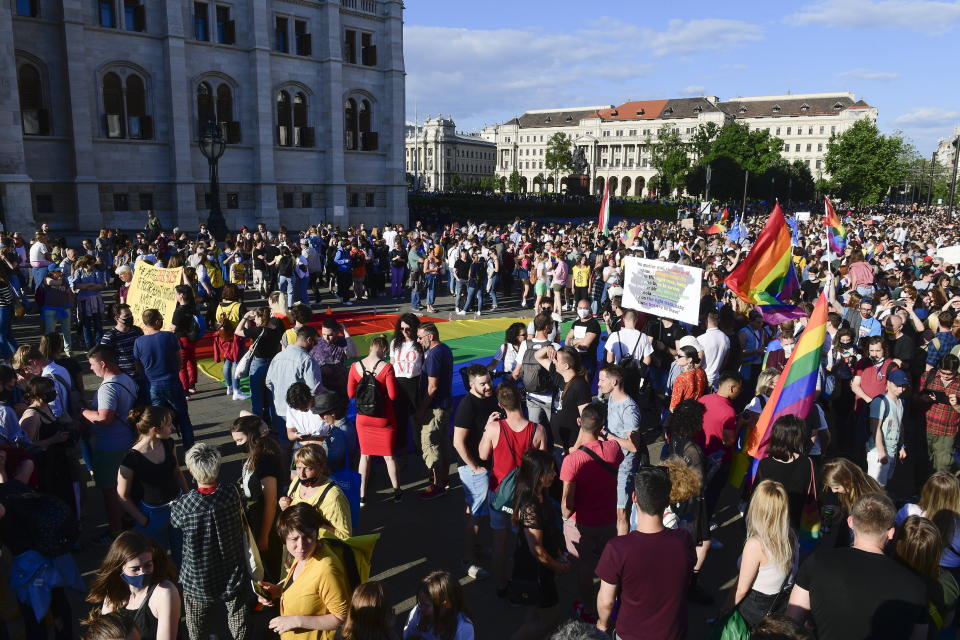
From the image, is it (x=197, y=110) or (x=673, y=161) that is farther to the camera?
(x=673, y=161)

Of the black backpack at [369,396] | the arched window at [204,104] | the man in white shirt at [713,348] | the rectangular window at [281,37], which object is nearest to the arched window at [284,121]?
the rectangular window at [281,37]

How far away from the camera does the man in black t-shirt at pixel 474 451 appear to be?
5523mm

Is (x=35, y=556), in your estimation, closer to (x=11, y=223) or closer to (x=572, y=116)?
(x=11, y=223)

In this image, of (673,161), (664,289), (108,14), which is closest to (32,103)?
(108,14)

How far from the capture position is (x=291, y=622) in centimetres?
353

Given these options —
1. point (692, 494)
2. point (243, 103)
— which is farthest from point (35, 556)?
point (243, 103)

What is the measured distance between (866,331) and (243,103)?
30.0 m

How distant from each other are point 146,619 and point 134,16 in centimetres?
3172

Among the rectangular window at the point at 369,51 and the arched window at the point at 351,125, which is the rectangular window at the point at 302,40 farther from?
the rectangular window at the point at 369,51

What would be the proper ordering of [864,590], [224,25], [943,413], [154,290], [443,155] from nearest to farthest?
1. [864,590]
2. [943,413]
3. [154,290]
4. [224,25]
5. [443,155]

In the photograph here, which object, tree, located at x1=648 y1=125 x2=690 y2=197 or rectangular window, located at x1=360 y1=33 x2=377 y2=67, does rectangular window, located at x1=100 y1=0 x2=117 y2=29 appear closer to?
rectangular window, located at x1=360 y1=33 x2=377 y2=67

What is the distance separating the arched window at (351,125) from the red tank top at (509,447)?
1306 inches

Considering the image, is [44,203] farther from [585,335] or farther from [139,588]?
[139,588]

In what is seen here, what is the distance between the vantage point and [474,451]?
18.7 ft
